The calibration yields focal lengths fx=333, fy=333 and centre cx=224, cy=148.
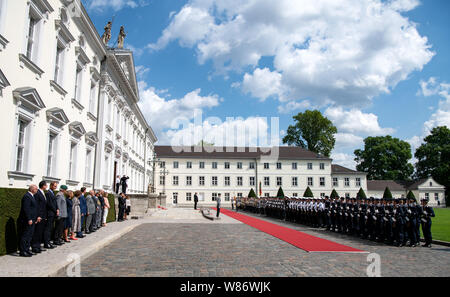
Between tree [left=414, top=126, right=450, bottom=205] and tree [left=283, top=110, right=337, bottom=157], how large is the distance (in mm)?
20680

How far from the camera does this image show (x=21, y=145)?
35.7 ft

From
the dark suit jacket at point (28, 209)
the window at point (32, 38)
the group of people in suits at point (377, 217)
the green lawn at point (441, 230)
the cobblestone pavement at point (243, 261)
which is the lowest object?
the green lawn at point (441, 230)

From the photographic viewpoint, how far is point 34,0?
36.7ft

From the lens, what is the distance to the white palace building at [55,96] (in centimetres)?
978

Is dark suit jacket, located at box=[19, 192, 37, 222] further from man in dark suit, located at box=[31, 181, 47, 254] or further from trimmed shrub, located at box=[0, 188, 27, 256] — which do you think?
trimmed shrub, located at box=[0, 188, 27, 256]

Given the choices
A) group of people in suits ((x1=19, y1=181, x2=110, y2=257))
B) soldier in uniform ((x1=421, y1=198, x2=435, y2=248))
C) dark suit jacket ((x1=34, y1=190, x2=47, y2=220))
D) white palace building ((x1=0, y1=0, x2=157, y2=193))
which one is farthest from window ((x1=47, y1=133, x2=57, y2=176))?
soldier in uniform ((x1=421, y1=198, x2=435, y2=248))

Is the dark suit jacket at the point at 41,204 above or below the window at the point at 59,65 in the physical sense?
below

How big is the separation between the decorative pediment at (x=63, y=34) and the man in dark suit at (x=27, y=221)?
7847mm

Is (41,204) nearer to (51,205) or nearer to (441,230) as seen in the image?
(51,205)

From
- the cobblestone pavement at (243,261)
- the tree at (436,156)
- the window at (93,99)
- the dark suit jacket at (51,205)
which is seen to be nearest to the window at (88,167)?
the window at (93,99)

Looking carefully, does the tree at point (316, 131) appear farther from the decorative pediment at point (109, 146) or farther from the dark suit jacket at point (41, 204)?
the dark suit jacket at point (41, 204)

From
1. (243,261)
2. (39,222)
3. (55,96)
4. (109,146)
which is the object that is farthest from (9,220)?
(109,146)

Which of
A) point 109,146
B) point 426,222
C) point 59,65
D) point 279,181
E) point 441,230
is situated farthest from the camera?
point 279,181

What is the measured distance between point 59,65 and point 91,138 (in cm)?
527
